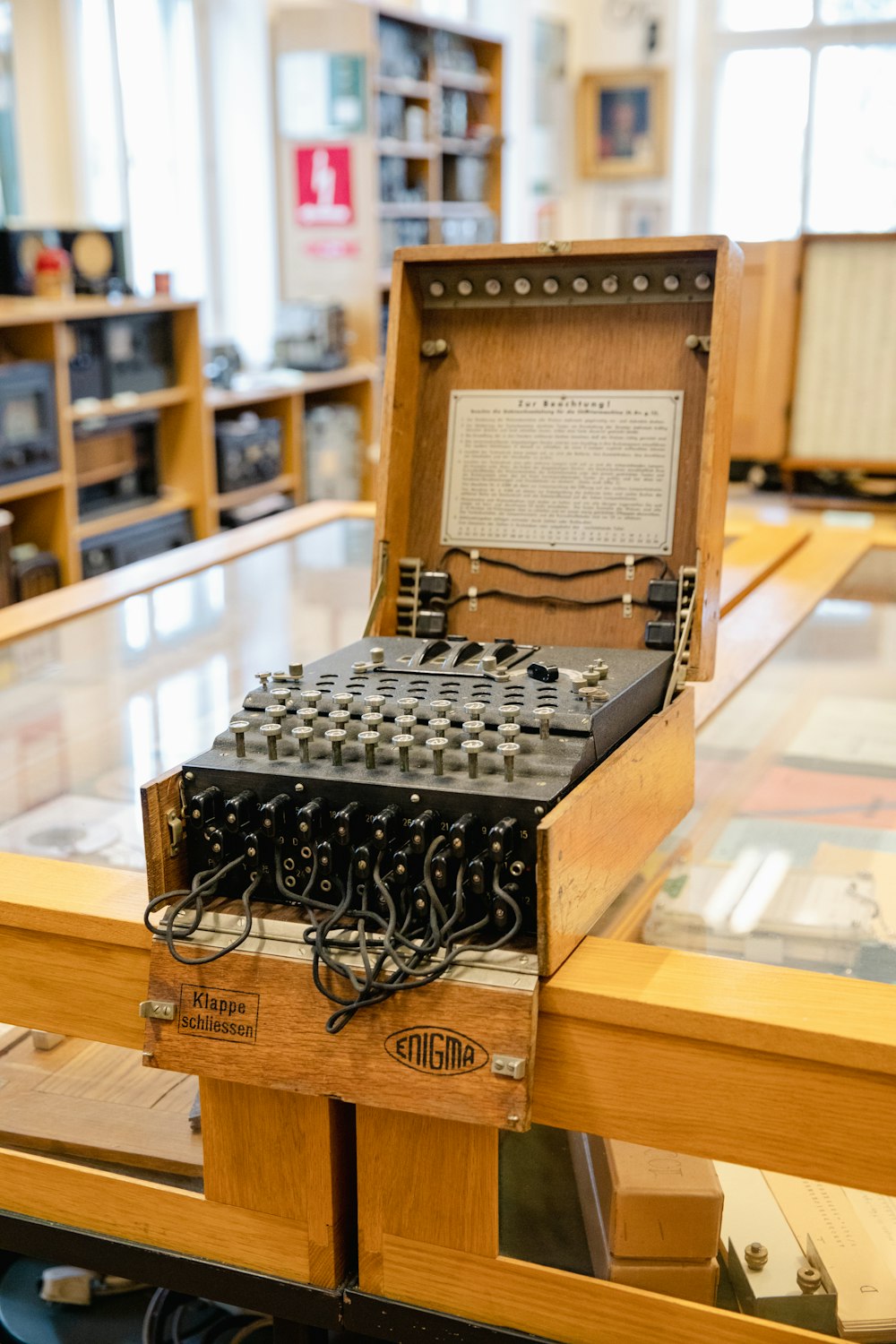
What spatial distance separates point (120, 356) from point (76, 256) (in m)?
0.38

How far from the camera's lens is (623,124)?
30.8 ft

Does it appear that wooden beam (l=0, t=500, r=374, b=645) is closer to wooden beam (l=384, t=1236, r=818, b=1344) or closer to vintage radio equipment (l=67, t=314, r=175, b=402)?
wooden beam (l=384, t=1236, r=818, b=1344)

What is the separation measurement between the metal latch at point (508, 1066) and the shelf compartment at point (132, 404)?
4.08m

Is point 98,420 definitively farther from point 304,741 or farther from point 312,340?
point 304,741

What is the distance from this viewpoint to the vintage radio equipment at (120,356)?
4754mm

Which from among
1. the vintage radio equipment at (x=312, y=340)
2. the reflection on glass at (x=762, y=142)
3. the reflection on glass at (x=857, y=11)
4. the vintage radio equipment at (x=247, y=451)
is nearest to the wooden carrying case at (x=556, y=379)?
the vintage radio equipment at (x=247, y=451)

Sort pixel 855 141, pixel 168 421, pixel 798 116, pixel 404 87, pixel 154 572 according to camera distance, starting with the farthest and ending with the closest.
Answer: pixel 798 116 < pixel 855 141 < pixel 404 87 < pixel 168 421 < pixel 154 572

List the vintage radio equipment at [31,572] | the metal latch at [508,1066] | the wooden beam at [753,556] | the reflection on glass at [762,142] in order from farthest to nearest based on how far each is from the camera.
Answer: the reflection on glass at [762,142] < the vintage radio equipment at [31,572] < the wooden beam at [753,556] < the metal latch at [508,1066]

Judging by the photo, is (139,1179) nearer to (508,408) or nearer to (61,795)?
(61,795)

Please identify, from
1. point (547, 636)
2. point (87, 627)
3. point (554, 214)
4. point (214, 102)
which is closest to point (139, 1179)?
point (547, 636)

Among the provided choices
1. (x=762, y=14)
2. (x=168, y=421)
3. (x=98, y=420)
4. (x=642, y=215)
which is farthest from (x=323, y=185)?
A: (x=762, y=14)

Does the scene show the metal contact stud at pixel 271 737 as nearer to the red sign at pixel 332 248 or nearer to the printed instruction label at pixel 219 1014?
the printed instruction label at pixel 219 1014

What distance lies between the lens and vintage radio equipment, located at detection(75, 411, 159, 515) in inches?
194

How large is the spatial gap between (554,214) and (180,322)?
15.0 feet
